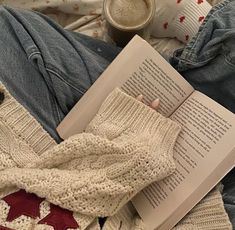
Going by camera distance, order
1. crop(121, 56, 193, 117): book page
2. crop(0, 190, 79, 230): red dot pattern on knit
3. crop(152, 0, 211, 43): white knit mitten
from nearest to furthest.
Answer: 1. crop(0, 190, 79, 230): red dot pattern on knit
2. crop(121, 56, 193, 117): book page
3. crop(152, 0, 211, 43): white knit mitten

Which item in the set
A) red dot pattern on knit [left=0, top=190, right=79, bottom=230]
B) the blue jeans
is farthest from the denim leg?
red dot pattern on knit [left=0, top=190, right=79, bottom=230]

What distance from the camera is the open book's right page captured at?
2.20 feet

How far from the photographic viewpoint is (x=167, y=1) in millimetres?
879

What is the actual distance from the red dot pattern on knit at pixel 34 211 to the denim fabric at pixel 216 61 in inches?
9.7

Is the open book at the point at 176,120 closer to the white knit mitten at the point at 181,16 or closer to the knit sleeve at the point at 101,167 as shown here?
the knit sleeve at the point at 101,167

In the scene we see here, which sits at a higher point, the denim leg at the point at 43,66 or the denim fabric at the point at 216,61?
the denim fabric at the point at 216,61

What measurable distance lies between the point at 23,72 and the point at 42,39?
0.06 m

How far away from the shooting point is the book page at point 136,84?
0.72 meters

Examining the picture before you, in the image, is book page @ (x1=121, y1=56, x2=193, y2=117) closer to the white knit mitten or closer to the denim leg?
the denim leg

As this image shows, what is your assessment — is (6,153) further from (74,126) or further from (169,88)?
(169,88)

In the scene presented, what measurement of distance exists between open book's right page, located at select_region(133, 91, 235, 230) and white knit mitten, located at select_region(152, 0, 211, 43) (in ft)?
0.68

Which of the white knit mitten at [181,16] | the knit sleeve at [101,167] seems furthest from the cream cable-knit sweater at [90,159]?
the white knit mitten at [181,16]

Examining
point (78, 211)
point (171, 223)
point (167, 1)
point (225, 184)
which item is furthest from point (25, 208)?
point (167, 1)

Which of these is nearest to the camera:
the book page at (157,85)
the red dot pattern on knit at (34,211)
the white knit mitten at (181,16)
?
the red dot pattern on knit at (34,211)
